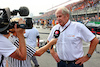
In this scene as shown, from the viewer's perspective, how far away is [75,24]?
2219 mm

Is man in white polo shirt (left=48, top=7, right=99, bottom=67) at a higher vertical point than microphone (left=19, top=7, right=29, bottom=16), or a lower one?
lower

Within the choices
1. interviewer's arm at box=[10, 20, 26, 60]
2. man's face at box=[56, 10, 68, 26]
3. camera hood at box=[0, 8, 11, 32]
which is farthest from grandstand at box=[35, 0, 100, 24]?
camera hood at box=[0, 8, 11, 32]

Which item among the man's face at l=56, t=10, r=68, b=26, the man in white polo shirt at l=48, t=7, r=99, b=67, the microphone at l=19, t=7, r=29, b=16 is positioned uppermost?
the microphone at l=19, t=7, r=29, b=16

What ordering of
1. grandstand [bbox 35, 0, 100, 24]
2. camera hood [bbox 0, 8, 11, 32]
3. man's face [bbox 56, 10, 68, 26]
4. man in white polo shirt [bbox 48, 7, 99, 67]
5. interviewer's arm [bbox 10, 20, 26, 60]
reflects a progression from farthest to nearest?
grandstand [bbox 35, 0, 100, 24], man's face [bbox 56, 10, 68, 26], man in white polo shirt [bbox 48, 7, 99, 67], interviewer's arm [bbox 10, 20, 26, 60], camera hood [bbox 0, 8, 11, 32]

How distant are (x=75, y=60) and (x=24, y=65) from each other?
3.01 feet

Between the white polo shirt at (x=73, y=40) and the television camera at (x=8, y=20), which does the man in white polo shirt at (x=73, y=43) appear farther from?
the television camera at (x=8, y=20)

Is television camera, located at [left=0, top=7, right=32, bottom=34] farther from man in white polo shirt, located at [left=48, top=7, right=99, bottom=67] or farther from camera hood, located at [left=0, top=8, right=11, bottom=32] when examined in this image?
man in white polo shirt, located at [left=48, top=7, right=99, bottom=67]

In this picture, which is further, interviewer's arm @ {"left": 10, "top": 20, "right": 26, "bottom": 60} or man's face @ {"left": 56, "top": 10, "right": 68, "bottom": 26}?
man's face @ {"left": 56, "top": 10, "right": 68, "bottom": 26}

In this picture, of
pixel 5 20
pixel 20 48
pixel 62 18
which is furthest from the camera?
pixel 62 18

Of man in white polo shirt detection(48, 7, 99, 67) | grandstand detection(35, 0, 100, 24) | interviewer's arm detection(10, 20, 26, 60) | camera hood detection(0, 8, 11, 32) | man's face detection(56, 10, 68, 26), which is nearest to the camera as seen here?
camera hood detection(0, 8, 11, 32)

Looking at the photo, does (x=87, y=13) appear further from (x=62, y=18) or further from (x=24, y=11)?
(x=24, y=11)

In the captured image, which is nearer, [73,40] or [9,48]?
[9,48]

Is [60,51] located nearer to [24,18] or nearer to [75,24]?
[75,24]

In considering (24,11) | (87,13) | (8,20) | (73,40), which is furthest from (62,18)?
(87,13)
